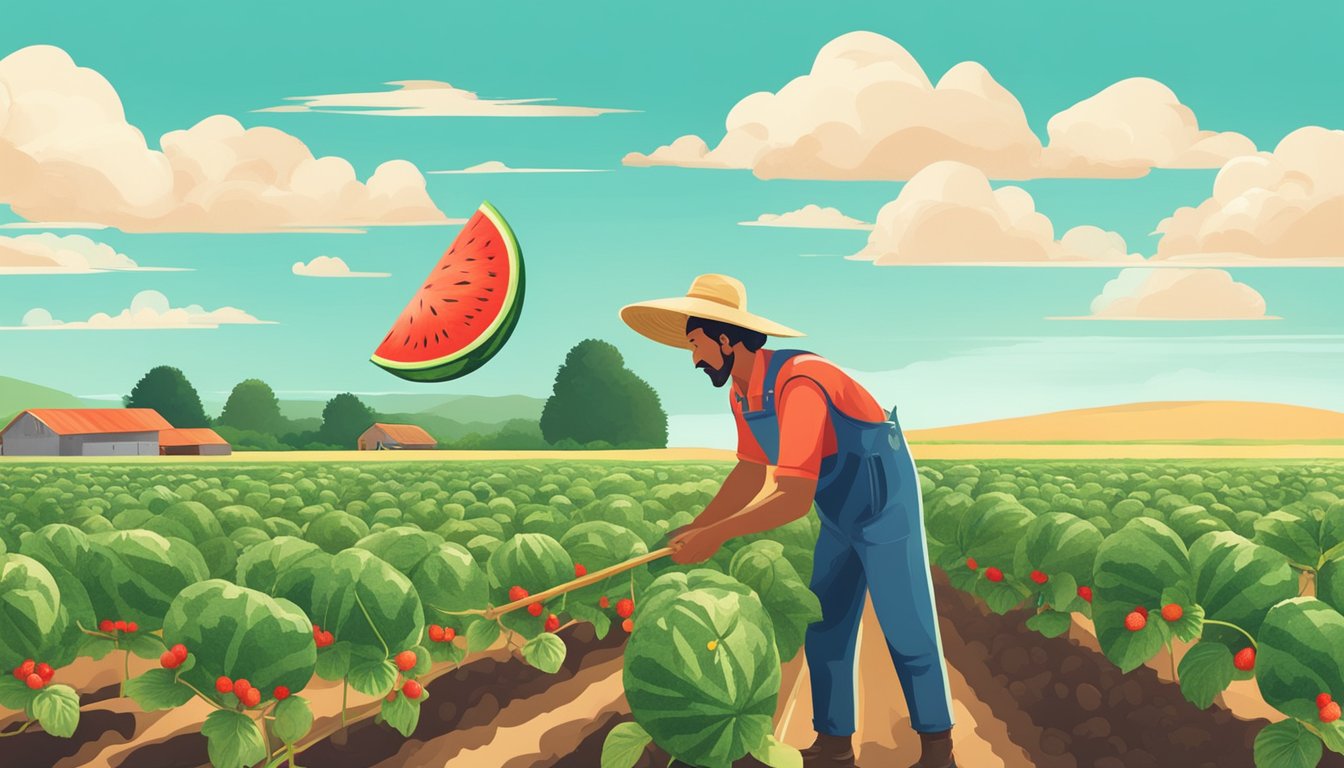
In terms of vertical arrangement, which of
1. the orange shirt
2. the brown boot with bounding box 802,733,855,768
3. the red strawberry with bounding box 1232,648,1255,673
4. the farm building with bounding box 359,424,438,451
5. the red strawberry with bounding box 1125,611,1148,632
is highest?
the orange shirt

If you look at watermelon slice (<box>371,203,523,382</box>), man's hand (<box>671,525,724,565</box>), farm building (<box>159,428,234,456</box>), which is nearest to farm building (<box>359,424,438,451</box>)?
farm building (<box>159,428,234,456</box>)

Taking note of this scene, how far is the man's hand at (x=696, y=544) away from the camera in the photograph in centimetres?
559

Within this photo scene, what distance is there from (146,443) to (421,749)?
60.4 metres

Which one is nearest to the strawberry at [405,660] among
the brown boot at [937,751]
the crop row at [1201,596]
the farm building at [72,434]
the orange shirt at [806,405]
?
the orange shirt at [806,405]

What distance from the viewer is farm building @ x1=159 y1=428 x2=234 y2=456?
62.7 meters

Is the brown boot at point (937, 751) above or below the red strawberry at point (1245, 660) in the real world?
below

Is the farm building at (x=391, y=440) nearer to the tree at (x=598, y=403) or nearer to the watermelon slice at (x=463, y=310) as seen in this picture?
the tree at (x=598, y=403)

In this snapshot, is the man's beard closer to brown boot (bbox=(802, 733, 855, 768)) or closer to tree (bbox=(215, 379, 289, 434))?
brown boot (bbox=(802, 733, 855, 768))

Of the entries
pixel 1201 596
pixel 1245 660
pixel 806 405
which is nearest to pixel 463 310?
pixel 806 405

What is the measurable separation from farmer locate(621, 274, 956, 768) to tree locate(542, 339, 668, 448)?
59953 mm

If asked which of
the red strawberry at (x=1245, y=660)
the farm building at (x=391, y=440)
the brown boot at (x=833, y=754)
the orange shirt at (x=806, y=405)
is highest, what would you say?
the orange shirt at (x=806, y=405)

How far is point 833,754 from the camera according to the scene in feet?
21.5

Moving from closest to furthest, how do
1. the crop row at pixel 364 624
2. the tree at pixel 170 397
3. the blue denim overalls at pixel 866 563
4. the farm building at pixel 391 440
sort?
the crop row at pixel 364 624, the blue denim overalls at pixel 866 563, the farm building at pixel 391 440, the tree at pixel 170 397

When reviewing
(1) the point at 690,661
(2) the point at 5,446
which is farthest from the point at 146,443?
(1) the point at 690,661
